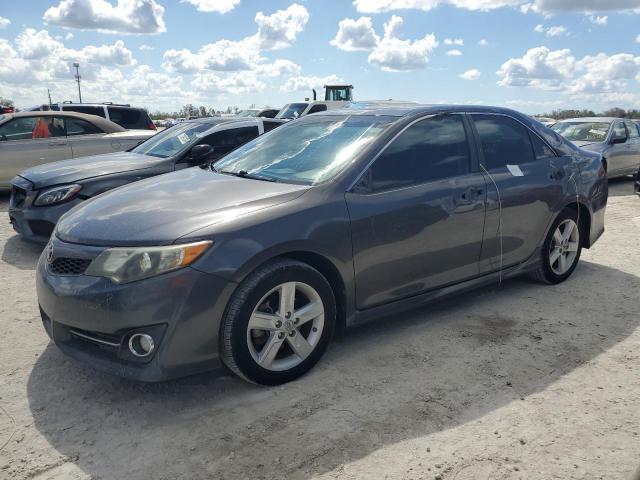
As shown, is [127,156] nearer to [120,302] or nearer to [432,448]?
[120,302]

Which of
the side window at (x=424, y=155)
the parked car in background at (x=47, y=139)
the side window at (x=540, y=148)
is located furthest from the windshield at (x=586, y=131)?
the parked car in background at (x=47, y=139)

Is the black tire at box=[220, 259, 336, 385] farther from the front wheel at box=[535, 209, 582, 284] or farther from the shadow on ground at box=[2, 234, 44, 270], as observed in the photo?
the shadow on ground at box=[2, 234, 44, 270]

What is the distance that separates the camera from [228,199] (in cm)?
327

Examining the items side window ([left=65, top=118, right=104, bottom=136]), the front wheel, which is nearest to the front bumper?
the front wheel

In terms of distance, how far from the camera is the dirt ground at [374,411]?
2516mm

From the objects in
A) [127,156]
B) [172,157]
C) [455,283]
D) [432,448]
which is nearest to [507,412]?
[432,448]

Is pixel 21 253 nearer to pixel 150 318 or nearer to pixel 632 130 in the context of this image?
pixel 150 318

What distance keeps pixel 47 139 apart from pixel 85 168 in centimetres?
364

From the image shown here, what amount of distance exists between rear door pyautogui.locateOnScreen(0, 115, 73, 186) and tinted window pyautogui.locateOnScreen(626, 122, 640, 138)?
1153cm

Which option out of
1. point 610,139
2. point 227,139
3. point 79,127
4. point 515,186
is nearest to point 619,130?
point 610,139

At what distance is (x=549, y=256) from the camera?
A: 490 cm

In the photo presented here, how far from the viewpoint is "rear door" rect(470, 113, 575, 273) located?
167 inches

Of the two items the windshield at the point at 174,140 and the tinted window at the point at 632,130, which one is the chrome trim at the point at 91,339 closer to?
the windshield at the point at 174,140

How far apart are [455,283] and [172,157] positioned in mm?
3845
